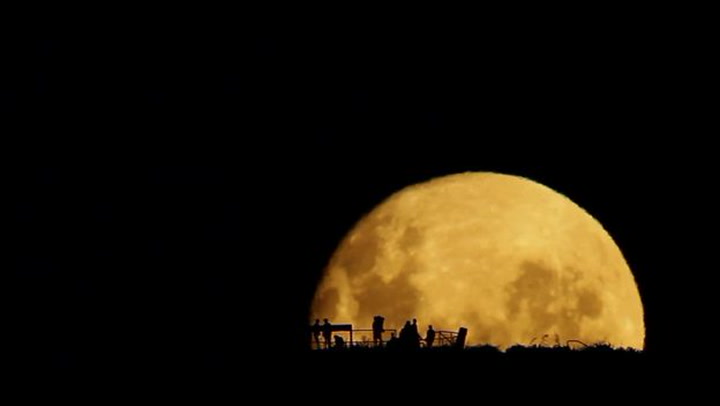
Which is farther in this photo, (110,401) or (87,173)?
(87,173)

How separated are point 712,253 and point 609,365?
46.7 ft

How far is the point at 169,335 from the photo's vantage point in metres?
38.8

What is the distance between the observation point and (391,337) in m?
37.2

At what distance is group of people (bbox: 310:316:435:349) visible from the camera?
3409 cm

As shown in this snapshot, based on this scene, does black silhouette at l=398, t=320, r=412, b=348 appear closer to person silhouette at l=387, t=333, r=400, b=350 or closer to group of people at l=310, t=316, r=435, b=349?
group of people at l=310, t=316, r=435, b=349

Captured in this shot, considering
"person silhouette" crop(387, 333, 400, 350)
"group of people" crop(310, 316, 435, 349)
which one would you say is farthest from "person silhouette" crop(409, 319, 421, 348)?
"person silhouette" crop(387, 333, 400, 350)

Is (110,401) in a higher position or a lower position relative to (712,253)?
lower

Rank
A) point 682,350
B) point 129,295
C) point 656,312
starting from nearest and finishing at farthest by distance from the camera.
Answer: point 682,350 < point 129,295 < point 656,312

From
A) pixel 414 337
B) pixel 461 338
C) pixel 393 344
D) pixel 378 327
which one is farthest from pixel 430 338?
pixel 393 344

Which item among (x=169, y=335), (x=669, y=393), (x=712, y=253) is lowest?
(x=669, y=393)

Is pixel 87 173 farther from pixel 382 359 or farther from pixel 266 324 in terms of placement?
pixel 382 359

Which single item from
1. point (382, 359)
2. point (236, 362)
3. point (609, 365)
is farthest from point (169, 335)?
point (609, 365)

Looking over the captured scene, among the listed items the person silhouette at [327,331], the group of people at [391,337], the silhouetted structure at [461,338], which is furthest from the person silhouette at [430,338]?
the person silhouette at [327,331]

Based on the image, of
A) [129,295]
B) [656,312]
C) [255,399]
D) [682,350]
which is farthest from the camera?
[656,312]
